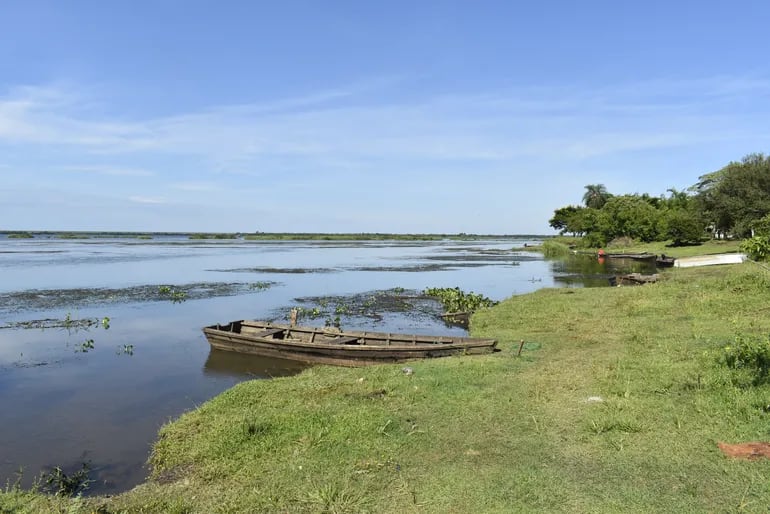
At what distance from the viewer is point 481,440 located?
32.2 ft

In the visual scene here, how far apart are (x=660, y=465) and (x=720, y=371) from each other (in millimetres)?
4851

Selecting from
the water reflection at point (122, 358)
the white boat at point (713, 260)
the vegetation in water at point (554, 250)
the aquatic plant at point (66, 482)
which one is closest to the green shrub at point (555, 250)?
the vegetation in water at point (554, 250)

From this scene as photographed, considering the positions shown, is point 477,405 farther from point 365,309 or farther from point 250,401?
point 365,309

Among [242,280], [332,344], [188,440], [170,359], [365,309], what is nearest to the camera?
[188,440]

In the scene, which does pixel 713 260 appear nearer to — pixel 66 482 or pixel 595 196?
pixel 66 482

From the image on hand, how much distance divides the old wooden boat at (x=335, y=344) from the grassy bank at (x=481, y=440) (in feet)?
4.61

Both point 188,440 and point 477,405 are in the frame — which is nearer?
point 188,440

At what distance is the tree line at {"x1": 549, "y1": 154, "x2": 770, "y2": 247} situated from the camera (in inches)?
2151

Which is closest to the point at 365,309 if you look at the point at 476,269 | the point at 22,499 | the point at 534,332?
the point at 534,332

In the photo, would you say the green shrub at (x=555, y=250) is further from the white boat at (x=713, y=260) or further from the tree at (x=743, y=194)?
the white boat at (x=713, y=260)

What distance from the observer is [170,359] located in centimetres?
2052

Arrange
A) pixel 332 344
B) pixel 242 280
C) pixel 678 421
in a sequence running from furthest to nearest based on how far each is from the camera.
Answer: pixel 242 280 → pixel 332 344 → pixel 678 421

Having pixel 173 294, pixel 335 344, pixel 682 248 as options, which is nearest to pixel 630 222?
pixel 682 248

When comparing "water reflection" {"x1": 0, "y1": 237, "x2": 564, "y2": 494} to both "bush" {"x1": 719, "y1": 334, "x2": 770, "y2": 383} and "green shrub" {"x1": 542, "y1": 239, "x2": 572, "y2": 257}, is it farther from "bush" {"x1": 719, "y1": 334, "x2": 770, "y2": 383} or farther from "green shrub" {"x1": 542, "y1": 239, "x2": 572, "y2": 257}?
"green shrub" {"x1": 542, "y1": 239, "x2": 572, "y2": 257}
